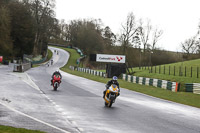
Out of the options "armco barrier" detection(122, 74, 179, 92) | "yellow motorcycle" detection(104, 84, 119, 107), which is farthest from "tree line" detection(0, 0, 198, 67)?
"yellow motorcycle" detection(104, 84, 119, 107)

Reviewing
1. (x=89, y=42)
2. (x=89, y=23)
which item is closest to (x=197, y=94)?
(x=89, y=42)

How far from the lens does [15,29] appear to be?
8650cm

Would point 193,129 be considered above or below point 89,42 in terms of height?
below

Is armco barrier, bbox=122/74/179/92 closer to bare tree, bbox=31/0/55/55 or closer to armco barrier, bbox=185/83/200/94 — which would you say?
armco barrier, bbox=185/83/200/94

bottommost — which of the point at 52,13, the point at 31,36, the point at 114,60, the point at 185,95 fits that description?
→ the point at 185,95

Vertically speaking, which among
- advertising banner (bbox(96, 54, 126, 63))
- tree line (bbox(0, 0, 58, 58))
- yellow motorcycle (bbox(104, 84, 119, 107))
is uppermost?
tree line (bbox(0, 0, 58, 58))

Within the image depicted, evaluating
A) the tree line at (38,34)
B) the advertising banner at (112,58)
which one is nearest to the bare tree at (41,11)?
the tree line at (38,34)

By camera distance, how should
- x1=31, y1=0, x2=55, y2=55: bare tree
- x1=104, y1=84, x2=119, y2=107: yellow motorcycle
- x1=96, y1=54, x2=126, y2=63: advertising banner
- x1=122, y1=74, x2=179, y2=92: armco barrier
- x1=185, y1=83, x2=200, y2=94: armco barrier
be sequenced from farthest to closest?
x1=31, y1=0, x2=55, y2=55: bare tree < x1=96, y1=54, x2=126, y2=63: advertising banner < x1=122, y1=74, x2=179, y2=92: armco barrier < x1=185, y1=83, x2=200, y2=94: armco barrier < x1=104, y1=84, x2=119, y2=107: yellow motorcycle

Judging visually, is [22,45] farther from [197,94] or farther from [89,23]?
[197,94]

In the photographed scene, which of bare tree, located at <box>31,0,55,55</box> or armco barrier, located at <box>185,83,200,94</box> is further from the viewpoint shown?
bare tree, located at <box>31,0,55,55</box>

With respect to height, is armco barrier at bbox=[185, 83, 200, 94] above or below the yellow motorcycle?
below

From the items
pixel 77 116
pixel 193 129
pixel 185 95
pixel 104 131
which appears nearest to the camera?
pixel 104 131

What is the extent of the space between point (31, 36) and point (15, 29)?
5.31 metres

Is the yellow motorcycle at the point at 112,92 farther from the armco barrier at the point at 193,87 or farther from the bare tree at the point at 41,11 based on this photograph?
the bare tree at the point at 41,11
